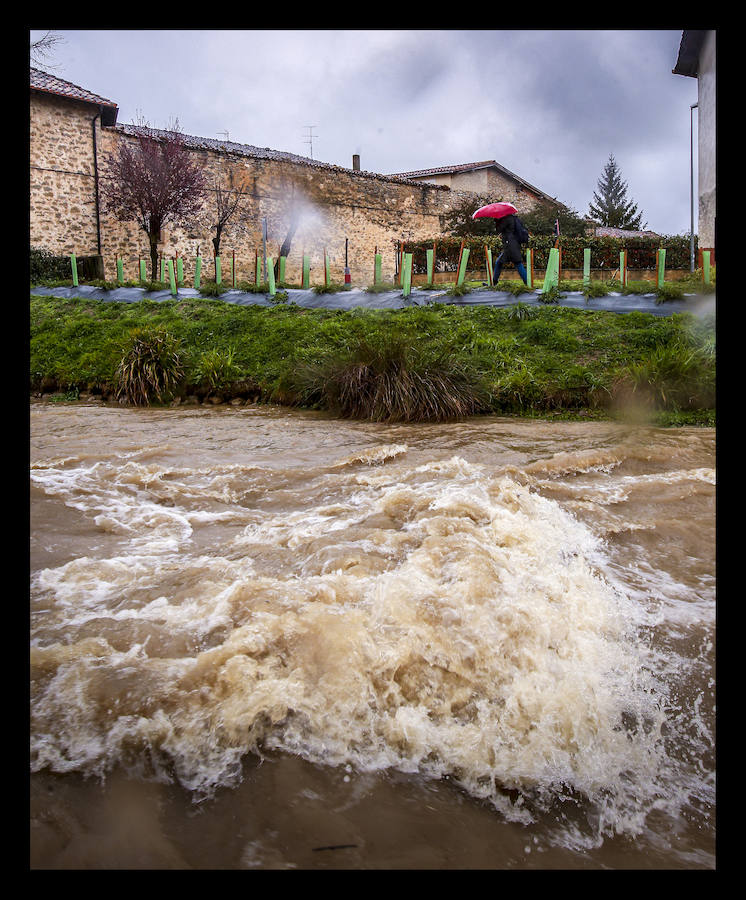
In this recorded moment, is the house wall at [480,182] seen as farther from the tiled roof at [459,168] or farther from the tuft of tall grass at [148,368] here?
the tuft of tall grass at [148,368]

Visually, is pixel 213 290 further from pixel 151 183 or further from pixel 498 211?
pixel 151 183

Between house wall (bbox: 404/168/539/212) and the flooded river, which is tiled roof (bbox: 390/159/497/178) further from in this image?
the flooded river

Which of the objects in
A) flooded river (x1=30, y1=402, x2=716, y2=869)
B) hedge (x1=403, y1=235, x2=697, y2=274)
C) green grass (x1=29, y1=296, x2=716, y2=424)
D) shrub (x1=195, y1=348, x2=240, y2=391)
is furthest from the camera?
hedge (x1=403, y1=235, x2=697, y2=274)

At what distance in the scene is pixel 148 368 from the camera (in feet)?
28.0

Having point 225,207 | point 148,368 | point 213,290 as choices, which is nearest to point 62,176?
point 225,207

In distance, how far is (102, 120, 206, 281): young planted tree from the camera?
735 inches

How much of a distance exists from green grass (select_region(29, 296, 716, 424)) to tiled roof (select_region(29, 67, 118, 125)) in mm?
11262

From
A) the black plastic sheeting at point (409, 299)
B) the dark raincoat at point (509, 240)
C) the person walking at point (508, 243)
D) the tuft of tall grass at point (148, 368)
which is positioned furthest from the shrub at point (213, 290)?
the dark raincoat at point (509, 240)

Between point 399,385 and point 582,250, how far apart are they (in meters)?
16.3

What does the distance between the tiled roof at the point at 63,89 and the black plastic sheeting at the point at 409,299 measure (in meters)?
8.03

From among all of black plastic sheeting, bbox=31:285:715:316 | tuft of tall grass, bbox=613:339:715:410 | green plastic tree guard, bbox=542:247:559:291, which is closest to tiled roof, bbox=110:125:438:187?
black plastic sheeting, bbox=31:285:715:316

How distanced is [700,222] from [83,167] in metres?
17.9

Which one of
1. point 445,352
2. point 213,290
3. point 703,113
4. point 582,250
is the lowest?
point 445,352
